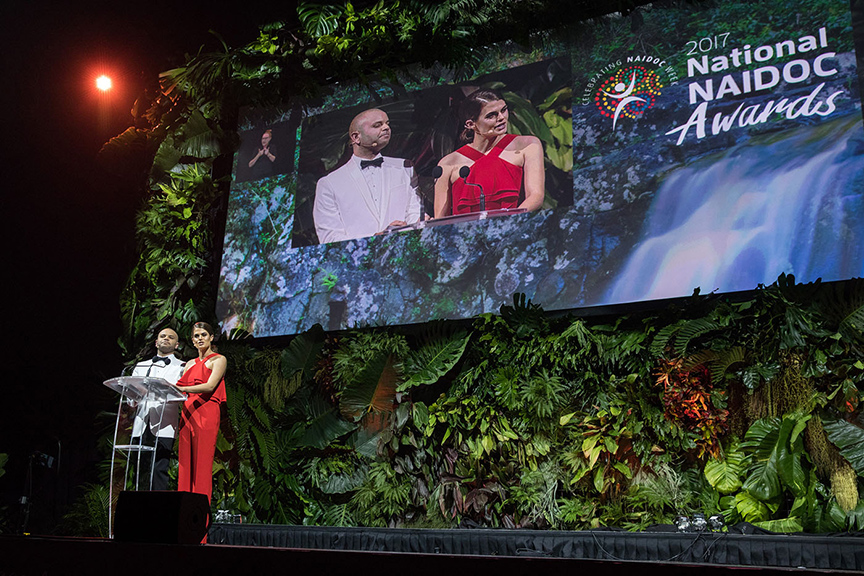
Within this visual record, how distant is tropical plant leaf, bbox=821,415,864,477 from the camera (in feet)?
13.7

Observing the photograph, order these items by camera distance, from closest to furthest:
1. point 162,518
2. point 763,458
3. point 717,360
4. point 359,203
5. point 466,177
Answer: point 162,518 < point 763,458 < point 717,360 < point 466,177 < point 359,203

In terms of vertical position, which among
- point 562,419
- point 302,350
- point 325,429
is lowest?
point 325,429

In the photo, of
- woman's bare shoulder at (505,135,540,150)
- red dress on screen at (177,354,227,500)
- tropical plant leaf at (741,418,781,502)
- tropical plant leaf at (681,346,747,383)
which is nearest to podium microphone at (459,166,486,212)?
woman's bare shoulder at (505,135,540,150)

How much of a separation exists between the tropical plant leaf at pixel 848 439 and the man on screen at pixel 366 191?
11.3 ft

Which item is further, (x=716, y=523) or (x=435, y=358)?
(x=435, y=358)

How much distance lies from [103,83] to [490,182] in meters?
4.30

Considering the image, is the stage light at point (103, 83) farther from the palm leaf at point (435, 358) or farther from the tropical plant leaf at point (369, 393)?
the palm leaf at point (435, 358)

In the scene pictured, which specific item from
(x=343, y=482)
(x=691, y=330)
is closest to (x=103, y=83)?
(x=343, y=482)

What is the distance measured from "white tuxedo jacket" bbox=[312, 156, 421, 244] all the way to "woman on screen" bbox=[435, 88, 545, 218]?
11.6 inches

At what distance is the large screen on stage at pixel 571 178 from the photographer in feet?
16.8

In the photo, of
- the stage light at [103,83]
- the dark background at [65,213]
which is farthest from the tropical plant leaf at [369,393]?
the stage light at [103,83]

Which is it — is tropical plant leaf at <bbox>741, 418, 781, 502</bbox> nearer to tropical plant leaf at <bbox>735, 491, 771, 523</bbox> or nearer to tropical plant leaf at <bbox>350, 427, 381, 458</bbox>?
tropical plant leaf at <bbox>735, 491, 771, 523</bbox>

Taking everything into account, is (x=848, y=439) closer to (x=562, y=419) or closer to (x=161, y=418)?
(x=562, y=419)

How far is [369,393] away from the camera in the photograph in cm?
575
